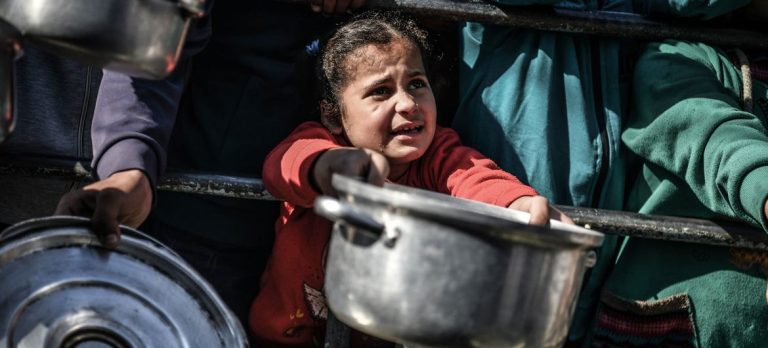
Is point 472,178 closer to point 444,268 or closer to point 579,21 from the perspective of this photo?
point 579,21

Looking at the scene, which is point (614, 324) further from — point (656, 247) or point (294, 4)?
point (294, 4)

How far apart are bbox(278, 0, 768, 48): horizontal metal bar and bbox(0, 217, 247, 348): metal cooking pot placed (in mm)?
726

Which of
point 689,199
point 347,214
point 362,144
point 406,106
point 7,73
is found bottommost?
point 689,199

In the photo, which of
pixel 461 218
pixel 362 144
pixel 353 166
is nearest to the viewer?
pixel 461 218

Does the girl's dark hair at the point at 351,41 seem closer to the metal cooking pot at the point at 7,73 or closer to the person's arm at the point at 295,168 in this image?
the person's arm at the point at 295,168

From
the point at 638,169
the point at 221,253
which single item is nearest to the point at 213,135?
the point at 221,253

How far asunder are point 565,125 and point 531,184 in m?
0.17

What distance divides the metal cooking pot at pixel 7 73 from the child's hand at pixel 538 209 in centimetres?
86

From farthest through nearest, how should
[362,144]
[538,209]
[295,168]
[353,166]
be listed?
[362,144]
[295,168]
[538,209]
[353,166]

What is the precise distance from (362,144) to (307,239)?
0.24m

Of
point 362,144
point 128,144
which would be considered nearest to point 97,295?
point 128,144

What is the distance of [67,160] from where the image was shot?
7.13ft

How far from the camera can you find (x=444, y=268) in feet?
5.03

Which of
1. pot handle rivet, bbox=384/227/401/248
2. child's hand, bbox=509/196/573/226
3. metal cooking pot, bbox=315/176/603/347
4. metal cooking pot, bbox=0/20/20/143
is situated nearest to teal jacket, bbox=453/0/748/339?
child's hand, bbox=509/196/573/226
